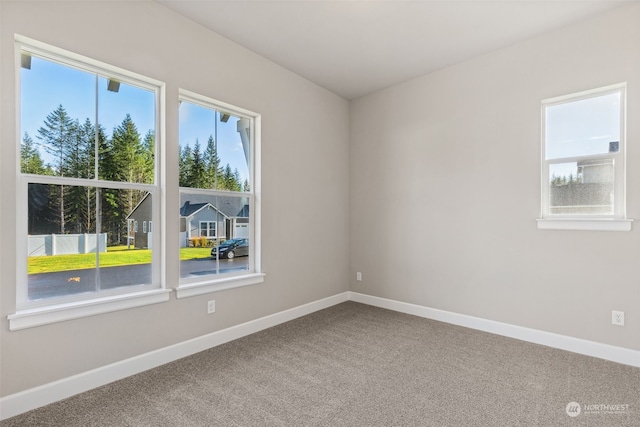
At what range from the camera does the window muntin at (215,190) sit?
2893 millimetres

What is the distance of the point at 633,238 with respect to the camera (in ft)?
8.46

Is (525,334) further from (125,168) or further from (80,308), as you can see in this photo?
(125,168)

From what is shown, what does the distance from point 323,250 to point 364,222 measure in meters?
0.75

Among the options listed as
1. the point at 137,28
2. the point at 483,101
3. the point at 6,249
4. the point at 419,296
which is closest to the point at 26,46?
the point at 137,28

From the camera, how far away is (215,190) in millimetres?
3123

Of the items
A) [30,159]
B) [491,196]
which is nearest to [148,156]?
[30,159]

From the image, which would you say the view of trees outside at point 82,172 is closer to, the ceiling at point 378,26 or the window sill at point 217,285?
the window sill at point 217,285

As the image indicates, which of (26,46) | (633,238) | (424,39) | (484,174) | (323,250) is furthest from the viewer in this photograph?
(323,250)

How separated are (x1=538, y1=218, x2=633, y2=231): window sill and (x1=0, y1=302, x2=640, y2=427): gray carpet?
1133 mm

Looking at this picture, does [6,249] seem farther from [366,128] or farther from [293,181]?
[366,128]

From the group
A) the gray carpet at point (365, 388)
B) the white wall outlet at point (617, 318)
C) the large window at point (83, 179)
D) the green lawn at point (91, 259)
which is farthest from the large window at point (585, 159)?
the large window at point (83, 179)

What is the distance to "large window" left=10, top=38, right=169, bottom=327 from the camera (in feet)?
6.75

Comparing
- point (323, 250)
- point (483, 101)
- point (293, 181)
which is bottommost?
point (323, 250)

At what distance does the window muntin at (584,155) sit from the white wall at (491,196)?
9cm
